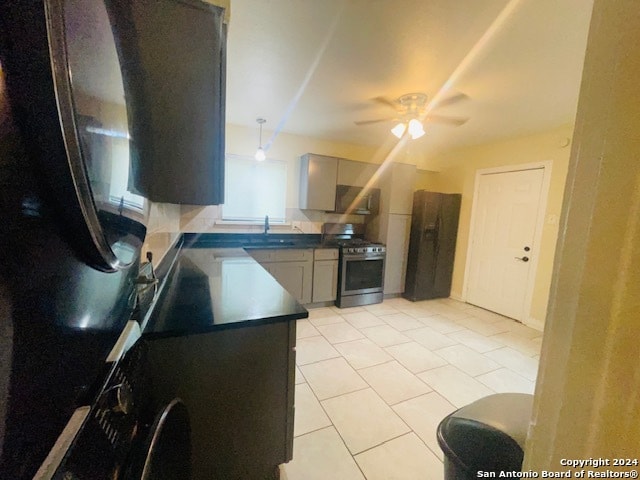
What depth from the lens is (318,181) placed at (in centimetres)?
367

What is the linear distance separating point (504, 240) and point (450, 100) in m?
2.30

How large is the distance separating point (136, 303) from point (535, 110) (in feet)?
11.7

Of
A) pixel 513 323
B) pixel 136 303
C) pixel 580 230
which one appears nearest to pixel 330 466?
pixel 136 303

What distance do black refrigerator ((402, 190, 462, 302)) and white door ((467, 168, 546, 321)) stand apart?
1.08 feet

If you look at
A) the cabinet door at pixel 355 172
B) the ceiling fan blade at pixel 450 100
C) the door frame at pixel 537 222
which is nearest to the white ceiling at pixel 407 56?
the ceiling fan blade at pixel 450 100

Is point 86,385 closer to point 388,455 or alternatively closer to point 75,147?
point 75,147

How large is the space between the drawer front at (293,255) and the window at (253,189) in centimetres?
71

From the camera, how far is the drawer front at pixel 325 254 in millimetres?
3521

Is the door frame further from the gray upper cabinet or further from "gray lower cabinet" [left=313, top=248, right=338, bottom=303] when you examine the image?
"gray lower cabinet" [left=313, top=248, right=338, bottom=303]

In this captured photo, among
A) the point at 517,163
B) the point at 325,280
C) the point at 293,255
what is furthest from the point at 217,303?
the point at 517,163

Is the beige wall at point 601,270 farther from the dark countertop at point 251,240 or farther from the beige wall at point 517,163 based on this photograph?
the dark countertop at point 251,240

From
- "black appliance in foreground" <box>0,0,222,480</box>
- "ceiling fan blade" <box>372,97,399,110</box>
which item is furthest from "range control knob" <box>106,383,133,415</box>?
"ceiling fan blade" <box>372,97,399,110</box>

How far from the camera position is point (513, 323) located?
10.9 feet

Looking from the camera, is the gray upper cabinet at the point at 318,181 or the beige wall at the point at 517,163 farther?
the gray upper cabinet at the point at 318,181
